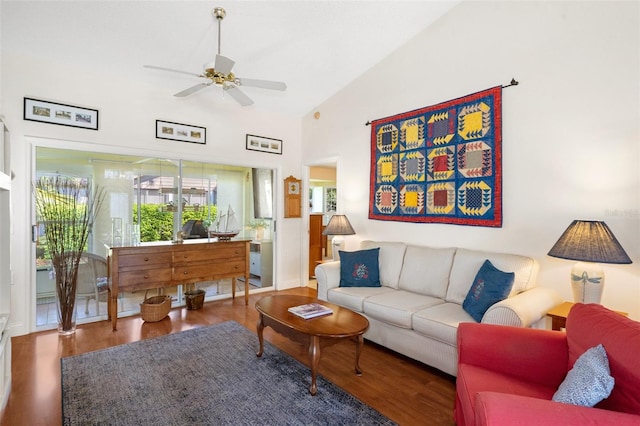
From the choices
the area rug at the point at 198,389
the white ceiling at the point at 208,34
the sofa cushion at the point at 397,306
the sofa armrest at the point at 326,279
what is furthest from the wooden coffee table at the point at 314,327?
the white ceiling at the point at 208,34

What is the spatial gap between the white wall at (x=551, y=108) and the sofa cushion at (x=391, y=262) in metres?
0.28

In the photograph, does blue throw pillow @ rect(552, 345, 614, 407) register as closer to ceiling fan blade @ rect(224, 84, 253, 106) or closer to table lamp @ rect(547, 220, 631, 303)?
table lamp @ rect(547, 220, 631, 303)

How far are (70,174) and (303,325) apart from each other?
10.2 ft

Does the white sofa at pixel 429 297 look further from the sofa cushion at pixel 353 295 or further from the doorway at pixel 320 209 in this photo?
the doorway at pixel 320 209

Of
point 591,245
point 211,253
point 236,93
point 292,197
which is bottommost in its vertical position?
point 211,253

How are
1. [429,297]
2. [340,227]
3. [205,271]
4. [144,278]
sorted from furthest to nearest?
[340,227]
[205,271]
[144,278]
[429,297]

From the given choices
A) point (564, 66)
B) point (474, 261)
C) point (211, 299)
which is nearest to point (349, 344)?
point (474, 261)

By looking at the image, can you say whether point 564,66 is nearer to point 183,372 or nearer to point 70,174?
point 183,372

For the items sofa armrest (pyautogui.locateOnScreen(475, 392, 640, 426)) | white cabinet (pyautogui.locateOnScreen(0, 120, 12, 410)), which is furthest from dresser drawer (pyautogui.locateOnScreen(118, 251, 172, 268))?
sofa armrest (pyautogui.locateOnScreen(475, 392, 640, 426))

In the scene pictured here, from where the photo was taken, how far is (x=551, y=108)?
9.04 ft

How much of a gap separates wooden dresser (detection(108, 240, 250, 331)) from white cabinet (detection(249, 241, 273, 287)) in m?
0.66

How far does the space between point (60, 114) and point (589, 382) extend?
4662 mm

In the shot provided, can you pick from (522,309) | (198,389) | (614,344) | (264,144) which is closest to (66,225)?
(198,389)

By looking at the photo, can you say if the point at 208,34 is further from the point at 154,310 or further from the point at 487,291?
the point at 487,291
